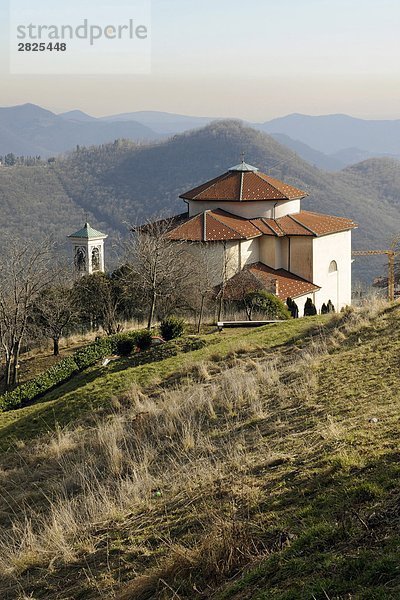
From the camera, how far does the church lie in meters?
30.7

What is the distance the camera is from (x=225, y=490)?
21.2 feet

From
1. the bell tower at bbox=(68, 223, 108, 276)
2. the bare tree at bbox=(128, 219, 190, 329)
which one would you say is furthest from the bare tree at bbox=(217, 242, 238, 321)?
the bell tower at bbox=(68, 223, 108, 276)

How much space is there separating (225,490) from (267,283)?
23.8 m

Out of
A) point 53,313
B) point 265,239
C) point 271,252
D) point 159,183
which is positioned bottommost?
point 53,313

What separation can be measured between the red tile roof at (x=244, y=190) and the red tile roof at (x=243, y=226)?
2.80 ft

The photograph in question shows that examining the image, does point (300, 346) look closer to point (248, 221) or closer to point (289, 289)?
point (289, 289)

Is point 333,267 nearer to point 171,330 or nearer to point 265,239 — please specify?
point 265,239

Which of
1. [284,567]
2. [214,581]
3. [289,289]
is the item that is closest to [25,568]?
[214,581]

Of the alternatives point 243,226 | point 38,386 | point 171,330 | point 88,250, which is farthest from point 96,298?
point 88,250

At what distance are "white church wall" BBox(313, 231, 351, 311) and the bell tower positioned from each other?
12880 millimetres

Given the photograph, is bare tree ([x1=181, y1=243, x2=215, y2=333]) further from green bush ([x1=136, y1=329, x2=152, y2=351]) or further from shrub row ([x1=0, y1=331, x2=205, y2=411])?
green bush ([x1=136, y1=329, x2=152, y2=351])

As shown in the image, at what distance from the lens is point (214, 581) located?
502 cm

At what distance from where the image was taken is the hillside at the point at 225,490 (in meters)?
4.91

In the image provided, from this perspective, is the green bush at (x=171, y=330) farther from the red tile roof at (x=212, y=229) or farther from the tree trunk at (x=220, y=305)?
the red tile roof at (x=212, y=229)
